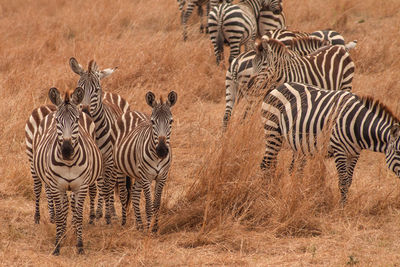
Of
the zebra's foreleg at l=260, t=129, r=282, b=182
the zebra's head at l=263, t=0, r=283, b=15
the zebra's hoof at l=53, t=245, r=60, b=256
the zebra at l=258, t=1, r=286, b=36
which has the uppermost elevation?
the zebra's head at l=263, t=0, r=283, b=15

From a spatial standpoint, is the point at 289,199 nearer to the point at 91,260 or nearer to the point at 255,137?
Answer: the point at 255,137

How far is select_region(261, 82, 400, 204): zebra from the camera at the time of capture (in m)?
6.45

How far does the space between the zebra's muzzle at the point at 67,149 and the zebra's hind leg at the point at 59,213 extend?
1.63 feet

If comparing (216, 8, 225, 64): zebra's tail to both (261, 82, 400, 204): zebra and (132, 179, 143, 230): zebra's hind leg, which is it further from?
(132, 179, 143, 230): zebra's hind leg

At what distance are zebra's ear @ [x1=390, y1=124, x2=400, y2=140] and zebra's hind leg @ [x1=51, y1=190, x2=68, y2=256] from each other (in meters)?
3.26

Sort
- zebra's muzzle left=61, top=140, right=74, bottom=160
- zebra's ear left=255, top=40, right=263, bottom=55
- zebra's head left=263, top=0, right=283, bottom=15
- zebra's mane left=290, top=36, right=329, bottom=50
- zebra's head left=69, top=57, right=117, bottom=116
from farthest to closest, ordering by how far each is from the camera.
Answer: zebra's head left=263, top=0, right=283, bottom=15, zebra's mane left=290, top=36, right=329, bottom=50, zebra's ear left=255, top=40, right=263, bottom=55, zebra's head left=69, top=57, right=117, bottom=116, zebra's muzzle left=61, top=140, right=74, bottom=160

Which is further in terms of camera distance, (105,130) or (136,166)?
(105,130)

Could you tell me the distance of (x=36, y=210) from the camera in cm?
682

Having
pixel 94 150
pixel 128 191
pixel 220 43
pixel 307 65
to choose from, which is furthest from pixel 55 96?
pixel 220 43

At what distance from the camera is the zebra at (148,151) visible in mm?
5844

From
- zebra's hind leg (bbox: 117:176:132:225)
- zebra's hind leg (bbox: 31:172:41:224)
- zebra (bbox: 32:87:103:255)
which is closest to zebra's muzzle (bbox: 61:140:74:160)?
zebra (bbox: 32:87:103:255)

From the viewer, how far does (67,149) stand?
5410mm

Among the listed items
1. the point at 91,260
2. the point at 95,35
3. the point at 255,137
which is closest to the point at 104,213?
the point at 91,260

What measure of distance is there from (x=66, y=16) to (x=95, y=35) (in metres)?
2.48
